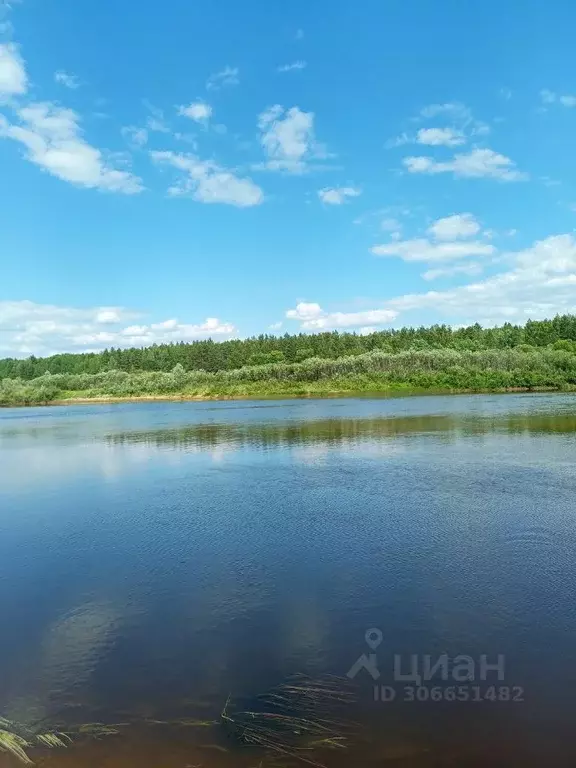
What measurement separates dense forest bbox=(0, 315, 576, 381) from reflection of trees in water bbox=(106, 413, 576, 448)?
Answer: 2490 inches

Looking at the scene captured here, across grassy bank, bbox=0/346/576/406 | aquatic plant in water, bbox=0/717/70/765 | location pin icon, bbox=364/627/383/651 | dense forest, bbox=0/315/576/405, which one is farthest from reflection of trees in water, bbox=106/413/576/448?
dense forest, bbox=0/315/576/405

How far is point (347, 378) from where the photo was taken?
8262 centimetres

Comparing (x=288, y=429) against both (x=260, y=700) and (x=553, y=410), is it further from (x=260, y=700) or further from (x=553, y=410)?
(x=260, y=700)

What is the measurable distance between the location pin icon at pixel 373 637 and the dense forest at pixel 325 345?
92.6m

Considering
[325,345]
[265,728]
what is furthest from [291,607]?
[325,345]

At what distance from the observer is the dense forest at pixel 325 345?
108m

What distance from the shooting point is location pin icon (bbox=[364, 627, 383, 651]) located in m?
7.67

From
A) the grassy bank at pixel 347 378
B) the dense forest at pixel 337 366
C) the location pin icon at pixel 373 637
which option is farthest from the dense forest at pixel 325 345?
the location pin icon at pixel 373 637

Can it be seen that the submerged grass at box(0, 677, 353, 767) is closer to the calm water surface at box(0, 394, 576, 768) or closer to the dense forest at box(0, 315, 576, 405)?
the calm water surface at box(0, 394, 576, 768)

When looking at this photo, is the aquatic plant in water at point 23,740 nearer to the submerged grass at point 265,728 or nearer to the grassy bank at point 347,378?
the submerged grass at point 265,728

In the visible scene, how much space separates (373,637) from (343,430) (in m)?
25.4

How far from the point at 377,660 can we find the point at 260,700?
1695 millimetres

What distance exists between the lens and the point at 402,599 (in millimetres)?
9016

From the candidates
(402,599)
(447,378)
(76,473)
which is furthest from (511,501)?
(447,378)
